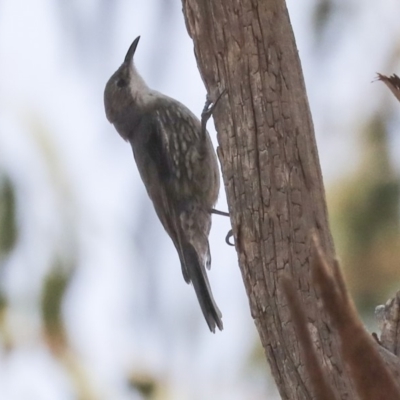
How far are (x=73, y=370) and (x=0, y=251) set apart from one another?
0.54 metres

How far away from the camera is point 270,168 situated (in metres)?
1.86

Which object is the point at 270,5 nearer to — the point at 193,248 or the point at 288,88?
the point at 288,88

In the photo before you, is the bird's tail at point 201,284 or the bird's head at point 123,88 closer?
Result: the bird's tail at point 201,284

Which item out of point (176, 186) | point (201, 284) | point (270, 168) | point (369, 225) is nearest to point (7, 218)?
point (176, 186)

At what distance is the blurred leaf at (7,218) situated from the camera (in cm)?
310

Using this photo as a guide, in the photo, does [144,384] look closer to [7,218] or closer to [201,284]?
[201,284]

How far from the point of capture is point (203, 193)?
10.0 feet

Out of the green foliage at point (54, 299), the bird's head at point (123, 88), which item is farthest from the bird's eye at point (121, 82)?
the green foliage at point (54, 299)

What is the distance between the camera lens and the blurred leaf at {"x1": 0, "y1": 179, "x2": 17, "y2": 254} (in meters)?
3.10

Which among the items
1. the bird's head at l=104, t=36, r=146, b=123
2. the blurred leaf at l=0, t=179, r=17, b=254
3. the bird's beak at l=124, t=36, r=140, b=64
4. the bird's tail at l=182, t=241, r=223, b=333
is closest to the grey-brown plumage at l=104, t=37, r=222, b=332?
the bird's tail at l=182, t=241, r=223, b=333

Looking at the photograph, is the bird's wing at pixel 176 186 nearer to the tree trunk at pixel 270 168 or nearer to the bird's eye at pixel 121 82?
the bird's eye at pixel 121 82

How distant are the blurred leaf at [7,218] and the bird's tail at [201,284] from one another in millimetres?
678

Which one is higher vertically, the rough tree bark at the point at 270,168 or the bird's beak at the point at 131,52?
the bird's beak at the point at 131,52

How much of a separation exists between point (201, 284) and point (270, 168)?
3.68ft
